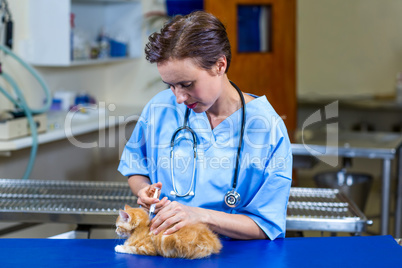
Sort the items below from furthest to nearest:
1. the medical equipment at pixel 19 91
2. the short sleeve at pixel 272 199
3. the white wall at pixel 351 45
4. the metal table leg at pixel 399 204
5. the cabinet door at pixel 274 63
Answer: the white wall at pixel 351 45 < the cabinet door at pixel 274 63 < the metal table leg at pixel 399 204 < the medical equipment at pixel 19 91 < the short sleeve at pixel 272 199

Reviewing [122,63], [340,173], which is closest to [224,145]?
[340,173]

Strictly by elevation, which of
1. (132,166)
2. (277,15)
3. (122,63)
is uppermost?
(277,15)

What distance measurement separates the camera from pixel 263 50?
4086 millimetres

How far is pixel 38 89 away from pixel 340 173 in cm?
209

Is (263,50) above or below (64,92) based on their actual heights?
above

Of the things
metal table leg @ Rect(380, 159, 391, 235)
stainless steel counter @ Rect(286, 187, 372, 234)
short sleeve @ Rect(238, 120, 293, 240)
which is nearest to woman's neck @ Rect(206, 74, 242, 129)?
short sleeve @ Rect(238, 120, 293, 240)

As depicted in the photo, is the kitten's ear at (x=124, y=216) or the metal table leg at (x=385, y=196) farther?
the metal table leg at (x=385, y=196)

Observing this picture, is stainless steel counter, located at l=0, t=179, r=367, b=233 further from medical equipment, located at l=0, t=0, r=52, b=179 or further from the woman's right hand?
medical equipment, located at l=0, t=0, r=52, b=179

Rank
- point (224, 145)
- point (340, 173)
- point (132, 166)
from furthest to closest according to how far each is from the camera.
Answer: point (340, 173)
point (132, 166)
point (224, 145)

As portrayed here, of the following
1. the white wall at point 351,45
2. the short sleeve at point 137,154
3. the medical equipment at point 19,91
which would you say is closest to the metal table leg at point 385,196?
the short sleeve at point 137,154

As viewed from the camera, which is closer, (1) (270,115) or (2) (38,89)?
(1) (270,115)

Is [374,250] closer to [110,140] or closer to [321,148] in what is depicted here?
[321,148]

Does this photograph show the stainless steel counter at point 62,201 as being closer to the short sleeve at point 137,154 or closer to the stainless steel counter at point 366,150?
the short sleeve at point 137,154

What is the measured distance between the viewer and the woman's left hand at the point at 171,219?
4.34 feet
